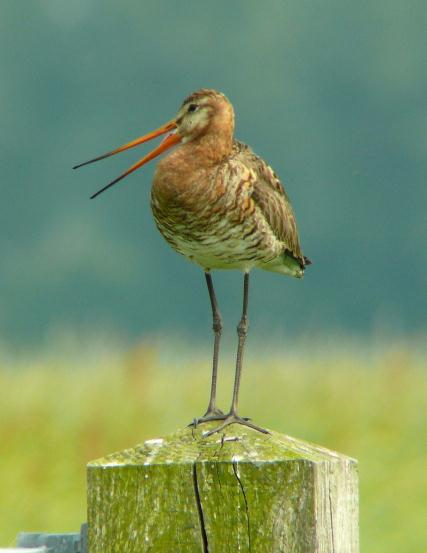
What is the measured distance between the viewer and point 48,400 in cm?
1273

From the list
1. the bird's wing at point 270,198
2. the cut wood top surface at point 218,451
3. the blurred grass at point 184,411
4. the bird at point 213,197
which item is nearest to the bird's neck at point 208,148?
the bird at point 213,197

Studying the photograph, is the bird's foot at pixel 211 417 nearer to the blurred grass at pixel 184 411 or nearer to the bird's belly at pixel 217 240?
the bird's belly at pixel 217 240

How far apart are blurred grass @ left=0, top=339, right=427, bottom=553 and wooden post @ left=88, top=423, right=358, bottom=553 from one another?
24.4ft

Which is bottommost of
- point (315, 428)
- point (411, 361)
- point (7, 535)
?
point (7, 535)

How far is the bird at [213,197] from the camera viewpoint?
576 centimetres

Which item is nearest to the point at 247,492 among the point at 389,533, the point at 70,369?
the point at 389,533

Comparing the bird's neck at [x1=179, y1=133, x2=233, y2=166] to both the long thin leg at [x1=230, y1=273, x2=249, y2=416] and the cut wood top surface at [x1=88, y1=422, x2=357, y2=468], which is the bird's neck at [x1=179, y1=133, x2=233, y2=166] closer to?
the long thin leg at [x1=230, y1=273, x2=249, y2=416]

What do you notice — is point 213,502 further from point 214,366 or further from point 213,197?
point 213,197

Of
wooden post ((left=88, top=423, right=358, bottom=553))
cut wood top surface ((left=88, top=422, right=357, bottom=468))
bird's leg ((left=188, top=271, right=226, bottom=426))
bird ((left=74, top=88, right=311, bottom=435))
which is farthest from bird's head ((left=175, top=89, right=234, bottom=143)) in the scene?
wooden post ((left=88, top=423, right=358, bottom=553))

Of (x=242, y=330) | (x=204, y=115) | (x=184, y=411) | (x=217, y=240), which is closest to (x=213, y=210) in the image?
(x=217, y=240)

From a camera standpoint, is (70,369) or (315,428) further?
(70,369)

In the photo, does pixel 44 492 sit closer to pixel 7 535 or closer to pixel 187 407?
pixel 7 535

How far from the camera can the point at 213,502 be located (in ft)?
11.0

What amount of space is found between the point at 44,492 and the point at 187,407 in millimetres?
1950
